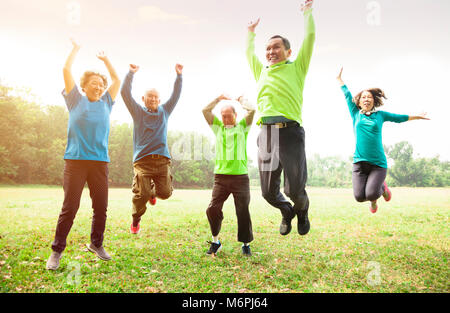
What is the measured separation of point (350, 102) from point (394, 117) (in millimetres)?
917

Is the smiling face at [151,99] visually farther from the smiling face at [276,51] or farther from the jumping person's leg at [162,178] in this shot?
the smiling face at [276,51]

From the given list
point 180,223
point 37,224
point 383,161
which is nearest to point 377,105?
point 383,161

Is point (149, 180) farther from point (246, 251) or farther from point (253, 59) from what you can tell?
point (253, 59)

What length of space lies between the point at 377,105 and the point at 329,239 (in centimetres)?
378

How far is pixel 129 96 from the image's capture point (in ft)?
18.2

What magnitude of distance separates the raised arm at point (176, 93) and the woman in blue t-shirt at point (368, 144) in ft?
10.7

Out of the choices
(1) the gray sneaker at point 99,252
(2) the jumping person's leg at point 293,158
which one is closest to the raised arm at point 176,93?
(2) the jumping person's leg at point 293,158

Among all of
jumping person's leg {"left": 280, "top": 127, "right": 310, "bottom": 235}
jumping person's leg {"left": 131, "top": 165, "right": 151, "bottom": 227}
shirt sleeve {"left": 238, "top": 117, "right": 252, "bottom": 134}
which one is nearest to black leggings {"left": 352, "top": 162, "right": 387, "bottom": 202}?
jumping person's leg {"left": 280, "top": 127, "right": 310, "bottom": 235}

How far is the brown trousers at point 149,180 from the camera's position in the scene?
5.86 m

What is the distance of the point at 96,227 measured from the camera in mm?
4961

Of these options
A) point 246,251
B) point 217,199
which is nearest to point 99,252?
point 217,199

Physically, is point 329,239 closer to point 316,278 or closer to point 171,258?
point 316,278

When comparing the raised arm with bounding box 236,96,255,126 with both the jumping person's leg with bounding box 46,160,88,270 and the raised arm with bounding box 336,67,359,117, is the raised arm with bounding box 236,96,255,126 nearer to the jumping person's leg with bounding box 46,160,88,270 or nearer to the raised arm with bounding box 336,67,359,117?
the raised arm with bounding box 336,67,359,117

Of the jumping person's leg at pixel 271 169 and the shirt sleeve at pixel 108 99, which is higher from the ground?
the shirt sleeve at pixel 108 99
